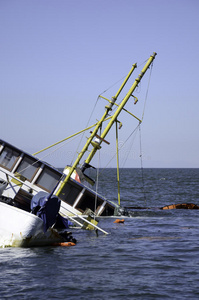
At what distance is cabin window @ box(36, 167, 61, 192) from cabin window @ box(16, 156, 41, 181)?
0.63 m

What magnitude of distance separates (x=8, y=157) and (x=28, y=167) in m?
1.69

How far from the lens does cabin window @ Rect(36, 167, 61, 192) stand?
1208 inches

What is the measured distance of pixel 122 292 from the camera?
538 inches

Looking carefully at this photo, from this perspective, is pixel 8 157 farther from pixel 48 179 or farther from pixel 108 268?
pixel 108 268

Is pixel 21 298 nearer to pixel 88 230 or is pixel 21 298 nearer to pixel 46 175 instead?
pixel 88 230

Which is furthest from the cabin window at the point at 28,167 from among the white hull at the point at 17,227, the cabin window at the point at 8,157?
the white hull at the point at 17,227

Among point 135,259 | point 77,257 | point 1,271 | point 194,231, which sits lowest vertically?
point 1,271

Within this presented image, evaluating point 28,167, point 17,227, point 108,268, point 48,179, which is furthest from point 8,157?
point 108,268

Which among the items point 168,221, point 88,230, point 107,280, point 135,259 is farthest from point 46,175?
point 107,280

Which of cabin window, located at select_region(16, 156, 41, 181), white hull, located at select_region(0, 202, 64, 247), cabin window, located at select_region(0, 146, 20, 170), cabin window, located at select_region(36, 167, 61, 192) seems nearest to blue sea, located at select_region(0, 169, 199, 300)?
white hull, located at select_region(0, 202, 64, 247)

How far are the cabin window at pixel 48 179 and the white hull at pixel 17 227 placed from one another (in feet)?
37.4

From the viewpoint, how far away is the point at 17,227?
61.8 ft

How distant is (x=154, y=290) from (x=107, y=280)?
187 cm

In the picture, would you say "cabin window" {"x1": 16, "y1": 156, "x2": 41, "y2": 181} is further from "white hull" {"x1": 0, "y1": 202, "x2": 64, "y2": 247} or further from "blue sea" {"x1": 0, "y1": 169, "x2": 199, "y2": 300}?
"white hull" {"x1": 0, "y1": 202, "x2": 64, "y2": 247}
